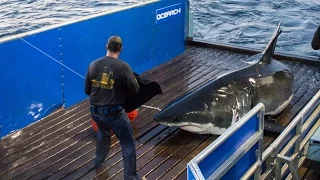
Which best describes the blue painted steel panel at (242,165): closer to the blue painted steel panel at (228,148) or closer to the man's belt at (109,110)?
the blue painted steel panel at (228,148)

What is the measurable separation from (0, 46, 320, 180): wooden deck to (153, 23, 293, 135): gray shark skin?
32 centimetres

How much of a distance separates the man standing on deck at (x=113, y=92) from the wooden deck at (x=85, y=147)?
34.1 inches

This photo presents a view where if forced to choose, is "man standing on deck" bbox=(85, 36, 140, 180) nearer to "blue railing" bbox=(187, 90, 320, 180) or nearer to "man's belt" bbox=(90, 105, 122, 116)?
"man's belt" bbox=(90, 105, 122, 116)

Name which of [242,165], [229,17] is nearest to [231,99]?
[242,165]

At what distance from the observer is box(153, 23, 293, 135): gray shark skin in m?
7.53

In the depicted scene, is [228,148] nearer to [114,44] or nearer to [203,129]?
[114,44]

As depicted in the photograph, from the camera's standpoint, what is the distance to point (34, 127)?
8.32 metres

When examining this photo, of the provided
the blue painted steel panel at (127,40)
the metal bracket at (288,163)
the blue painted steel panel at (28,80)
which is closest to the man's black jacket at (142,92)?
the metal bracket at (288,163)

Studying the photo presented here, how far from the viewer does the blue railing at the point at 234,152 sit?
415cm

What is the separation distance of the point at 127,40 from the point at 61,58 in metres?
2.16

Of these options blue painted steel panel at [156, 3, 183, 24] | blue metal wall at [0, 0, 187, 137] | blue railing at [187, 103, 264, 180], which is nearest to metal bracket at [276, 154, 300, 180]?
blue railing at [187, 103, 264, 180]

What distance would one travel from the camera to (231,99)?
7934 millimetres

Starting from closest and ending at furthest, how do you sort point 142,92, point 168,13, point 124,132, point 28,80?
point 124,132 → point 142,92 → point 28,80 → point 168,13

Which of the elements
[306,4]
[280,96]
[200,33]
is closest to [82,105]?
[280,96]
